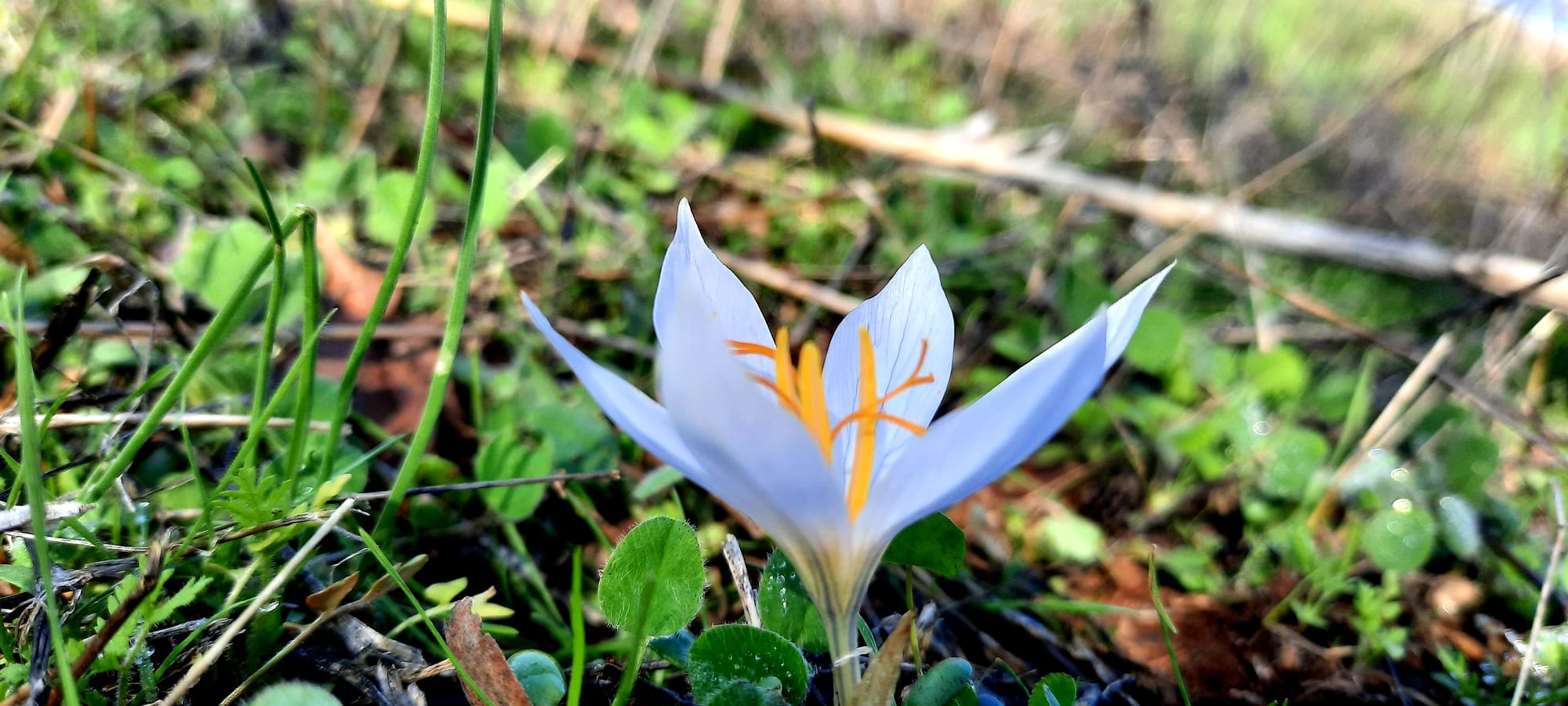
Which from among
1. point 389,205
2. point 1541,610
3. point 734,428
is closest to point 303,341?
point 734,428

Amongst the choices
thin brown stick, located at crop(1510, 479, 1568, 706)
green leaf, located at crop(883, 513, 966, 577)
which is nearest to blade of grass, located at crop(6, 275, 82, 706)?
green leaf, located at crop(883, 513, 966, 577)

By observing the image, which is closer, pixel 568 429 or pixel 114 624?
pixel 114 624

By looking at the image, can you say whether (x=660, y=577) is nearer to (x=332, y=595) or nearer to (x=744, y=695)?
(x=744, y=695)

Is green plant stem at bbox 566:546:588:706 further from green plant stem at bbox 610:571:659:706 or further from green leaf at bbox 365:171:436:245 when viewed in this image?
green leaf at bbox 365:171:436:245

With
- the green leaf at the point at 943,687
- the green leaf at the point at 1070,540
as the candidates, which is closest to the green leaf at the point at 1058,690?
the green leaf at the point at 943,687

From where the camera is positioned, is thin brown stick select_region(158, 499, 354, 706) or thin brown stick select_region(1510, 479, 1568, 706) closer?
thin brown stick select_region(158, 499, 354, 706)

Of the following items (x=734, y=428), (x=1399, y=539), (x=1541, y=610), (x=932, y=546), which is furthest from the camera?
(x=1399, y=539)
